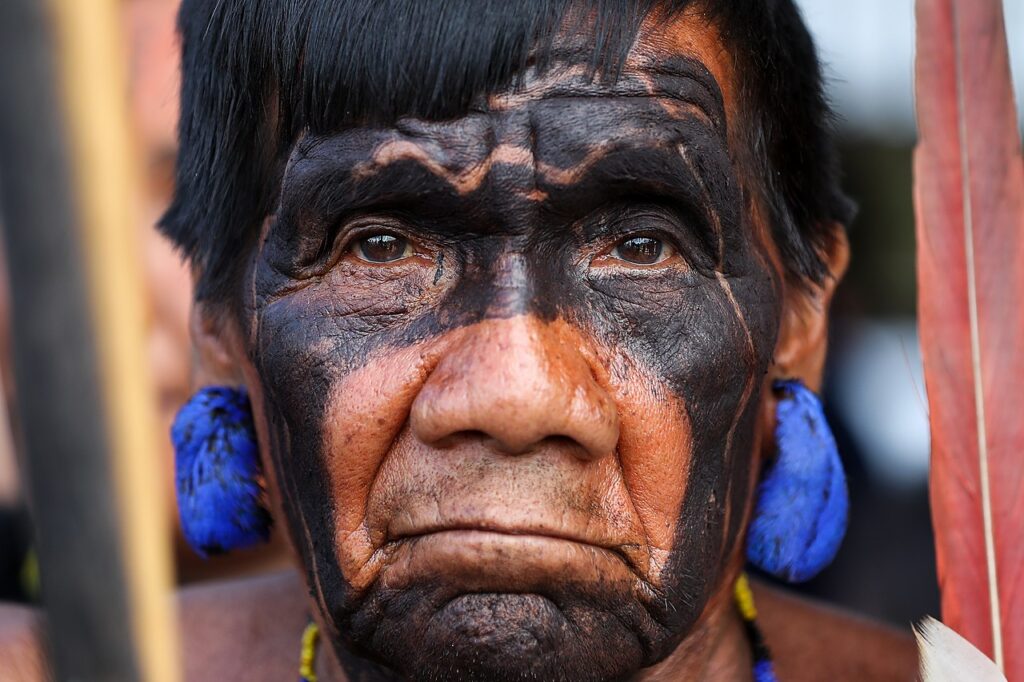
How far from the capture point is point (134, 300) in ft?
2.23

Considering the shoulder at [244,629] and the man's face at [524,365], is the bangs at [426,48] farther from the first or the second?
the shoulder at [244,629]

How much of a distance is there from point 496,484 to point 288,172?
2.18 ft

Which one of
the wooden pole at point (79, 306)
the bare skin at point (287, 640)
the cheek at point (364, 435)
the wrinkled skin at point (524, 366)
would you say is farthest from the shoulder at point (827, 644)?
the wooden pole at point (79, 306)

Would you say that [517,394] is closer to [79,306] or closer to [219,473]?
[219,473]

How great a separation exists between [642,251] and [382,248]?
44 centimetres

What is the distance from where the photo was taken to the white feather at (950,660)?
1760 mm

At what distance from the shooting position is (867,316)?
513 cm

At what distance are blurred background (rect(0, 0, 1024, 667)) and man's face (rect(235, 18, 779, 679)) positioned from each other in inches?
81.9

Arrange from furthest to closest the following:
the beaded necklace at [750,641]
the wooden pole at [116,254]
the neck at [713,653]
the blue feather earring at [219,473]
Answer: the beaded necklace at [750,641] < the blue feather earring at [219,473] < the neck at [713,653] < the wooden pole at [116,254]

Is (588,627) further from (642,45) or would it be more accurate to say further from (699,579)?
(642,45)

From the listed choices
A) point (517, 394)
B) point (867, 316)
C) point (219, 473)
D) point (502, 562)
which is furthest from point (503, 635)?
point (867, 316)

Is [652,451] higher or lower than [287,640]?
higher

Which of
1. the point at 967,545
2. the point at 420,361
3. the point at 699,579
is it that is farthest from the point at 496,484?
the point at 967,545

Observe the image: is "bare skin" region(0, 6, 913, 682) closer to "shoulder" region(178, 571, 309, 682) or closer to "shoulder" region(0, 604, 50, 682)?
"shoulder" region(178, 571, 309, 682)
